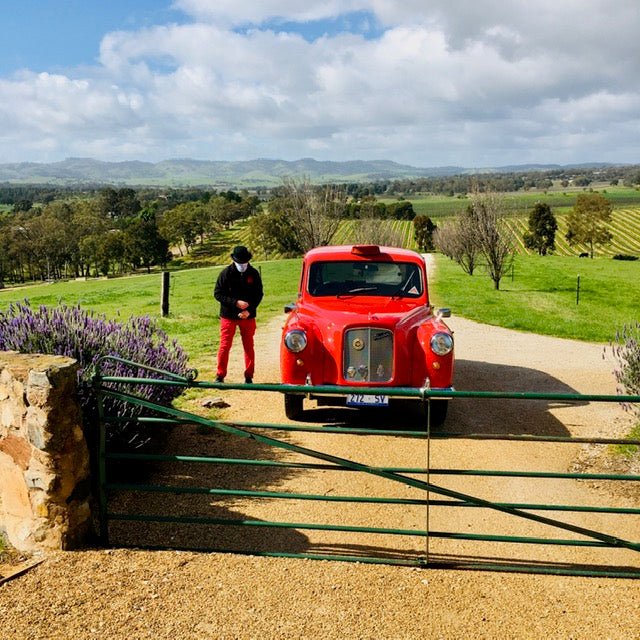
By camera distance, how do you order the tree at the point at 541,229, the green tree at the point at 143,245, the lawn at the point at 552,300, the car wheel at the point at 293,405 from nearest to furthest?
the car wheel at the point at 293,405
the lawn at the point at 552,300
the green tree at the point at 143,245
the tree at the point at 541,229

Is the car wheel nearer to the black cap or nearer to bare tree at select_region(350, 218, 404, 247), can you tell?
the black cap

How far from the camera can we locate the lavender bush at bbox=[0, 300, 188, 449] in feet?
19.0

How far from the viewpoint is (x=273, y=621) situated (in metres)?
3.59

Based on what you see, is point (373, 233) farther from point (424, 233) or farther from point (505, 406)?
point (424, 233)

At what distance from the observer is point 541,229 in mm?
77688

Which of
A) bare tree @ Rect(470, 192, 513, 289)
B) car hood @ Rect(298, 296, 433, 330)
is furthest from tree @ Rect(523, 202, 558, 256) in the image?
car hood @ Rect(298, 296, 433, 330)

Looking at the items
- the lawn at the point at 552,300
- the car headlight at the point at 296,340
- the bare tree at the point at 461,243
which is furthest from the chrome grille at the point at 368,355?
the bare tree at the point at 461,243

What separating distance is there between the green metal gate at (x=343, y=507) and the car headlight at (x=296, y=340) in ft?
4.39

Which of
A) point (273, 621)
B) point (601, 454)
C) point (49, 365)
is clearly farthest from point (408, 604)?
point (601, 454)

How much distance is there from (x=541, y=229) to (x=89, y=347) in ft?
255

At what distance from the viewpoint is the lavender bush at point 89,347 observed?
5.78 meters

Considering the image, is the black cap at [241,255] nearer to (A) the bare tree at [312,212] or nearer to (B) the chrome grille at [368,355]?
(B) the chrome grille at [368,355]

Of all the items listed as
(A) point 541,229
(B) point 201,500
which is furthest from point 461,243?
(A) point 541,229

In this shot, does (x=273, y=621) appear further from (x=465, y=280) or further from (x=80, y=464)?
(x=465, y=280)
